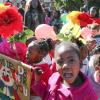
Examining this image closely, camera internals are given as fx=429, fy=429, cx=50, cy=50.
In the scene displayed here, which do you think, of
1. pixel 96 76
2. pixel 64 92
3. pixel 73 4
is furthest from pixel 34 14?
pixel 73 4

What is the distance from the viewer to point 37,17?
8906 mm

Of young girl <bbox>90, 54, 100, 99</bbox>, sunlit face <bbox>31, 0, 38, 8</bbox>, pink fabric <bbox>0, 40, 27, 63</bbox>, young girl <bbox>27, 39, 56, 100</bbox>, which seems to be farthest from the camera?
sunlit face <bbox>31, 0, 38, 8</bbox>

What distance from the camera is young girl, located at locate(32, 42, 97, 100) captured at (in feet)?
8.88

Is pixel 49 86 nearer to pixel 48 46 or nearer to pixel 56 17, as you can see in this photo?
pixel 48 46

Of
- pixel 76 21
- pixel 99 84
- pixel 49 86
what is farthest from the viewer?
pixel 76 21

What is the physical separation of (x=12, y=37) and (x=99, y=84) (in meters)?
1.05

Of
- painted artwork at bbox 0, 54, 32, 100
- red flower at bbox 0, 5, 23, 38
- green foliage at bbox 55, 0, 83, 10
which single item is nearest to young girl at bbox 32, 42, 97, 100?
painted artwork at bbox 0, 54, 32, 100

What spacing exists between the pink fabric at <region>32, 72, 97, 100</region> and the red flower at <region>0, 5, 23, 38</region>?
1267mm

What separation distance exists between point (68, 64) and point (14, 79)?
740 mm

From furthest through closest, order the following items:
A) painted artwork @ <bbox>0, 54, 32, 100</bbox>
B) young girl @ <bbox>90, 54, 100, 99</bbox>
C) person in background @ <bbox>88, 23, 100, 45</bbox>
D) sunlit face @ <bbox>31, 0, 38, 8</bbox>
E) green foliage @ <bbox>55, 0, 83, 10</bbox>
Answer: green foliage @ <bbox>55, 0, 83, 10</bbox>
sunlit face @ <bbox>31, 0, 38, 8</bbox>
person in background @ <bbox>88, 23, 100, 45</bbox>
young girl @ <bbox>90, 54, 100, 99</bbox>
painted artwork @ <bbox>0, 54, 32, 100</bbox>

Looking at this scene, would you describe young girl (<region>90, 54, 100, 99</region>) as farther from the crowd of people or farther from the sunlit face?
the sunlit face

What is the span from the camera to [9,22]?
13.7 feet

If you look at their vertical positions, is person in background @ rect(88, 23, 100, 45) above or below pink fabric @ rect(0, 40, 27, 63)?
below

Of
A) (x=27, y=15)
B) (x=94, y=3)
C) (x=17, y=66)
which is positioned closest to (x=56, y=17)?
(x=27, y=15)
